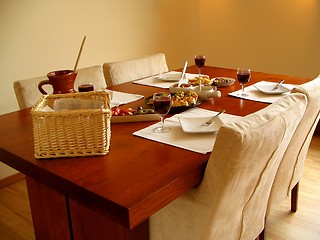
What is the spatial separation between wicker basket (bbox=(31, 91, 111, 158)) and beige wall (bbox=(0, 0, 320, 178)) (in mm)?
1589

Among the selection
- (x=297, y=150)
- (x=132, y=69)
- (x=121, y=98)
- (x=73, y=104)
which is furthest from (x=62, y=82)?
(x=297, y=150)

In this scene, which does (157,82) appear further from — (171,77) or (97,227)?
(97,227)

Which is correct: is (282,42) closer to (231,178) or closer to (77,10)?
(77,10)

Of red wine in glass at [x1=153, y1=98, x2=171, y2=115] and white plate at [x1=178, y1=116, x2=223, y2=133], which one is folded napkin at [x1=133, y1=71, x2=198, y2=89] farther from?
red wine in glass at [x1=153, y1=98, x2=171, y2=115]

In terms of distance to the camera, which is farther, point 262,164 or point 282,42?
point 282,42

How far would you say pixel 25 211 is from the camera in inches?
91.9

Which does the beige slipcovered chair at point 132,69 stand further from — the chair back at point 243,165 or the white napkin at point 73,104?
the chair back at point 243,165

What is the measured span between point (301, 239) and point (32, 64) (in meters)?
2.18

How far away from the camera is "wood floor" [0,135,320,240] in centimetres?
203

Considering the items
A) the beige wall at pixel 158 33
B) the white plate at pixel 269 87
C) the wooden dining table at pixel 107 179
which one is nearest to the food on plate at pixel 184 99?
the wooden dining table at pixel 107 179

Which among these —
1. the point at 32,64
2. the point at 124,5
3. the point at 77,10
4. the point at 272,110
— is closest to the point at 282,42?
the point at 124,5

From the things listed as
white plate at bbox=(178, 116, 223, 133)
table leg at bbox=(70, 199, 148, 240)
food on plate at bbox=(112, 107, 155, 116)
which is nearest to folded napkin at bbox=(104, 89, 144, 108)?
food on plate at bbox=(112, 107, 155, 116)

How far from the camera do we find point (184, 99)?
1.71 meters

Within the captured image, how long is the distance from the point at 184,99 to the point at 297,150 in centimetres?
58
